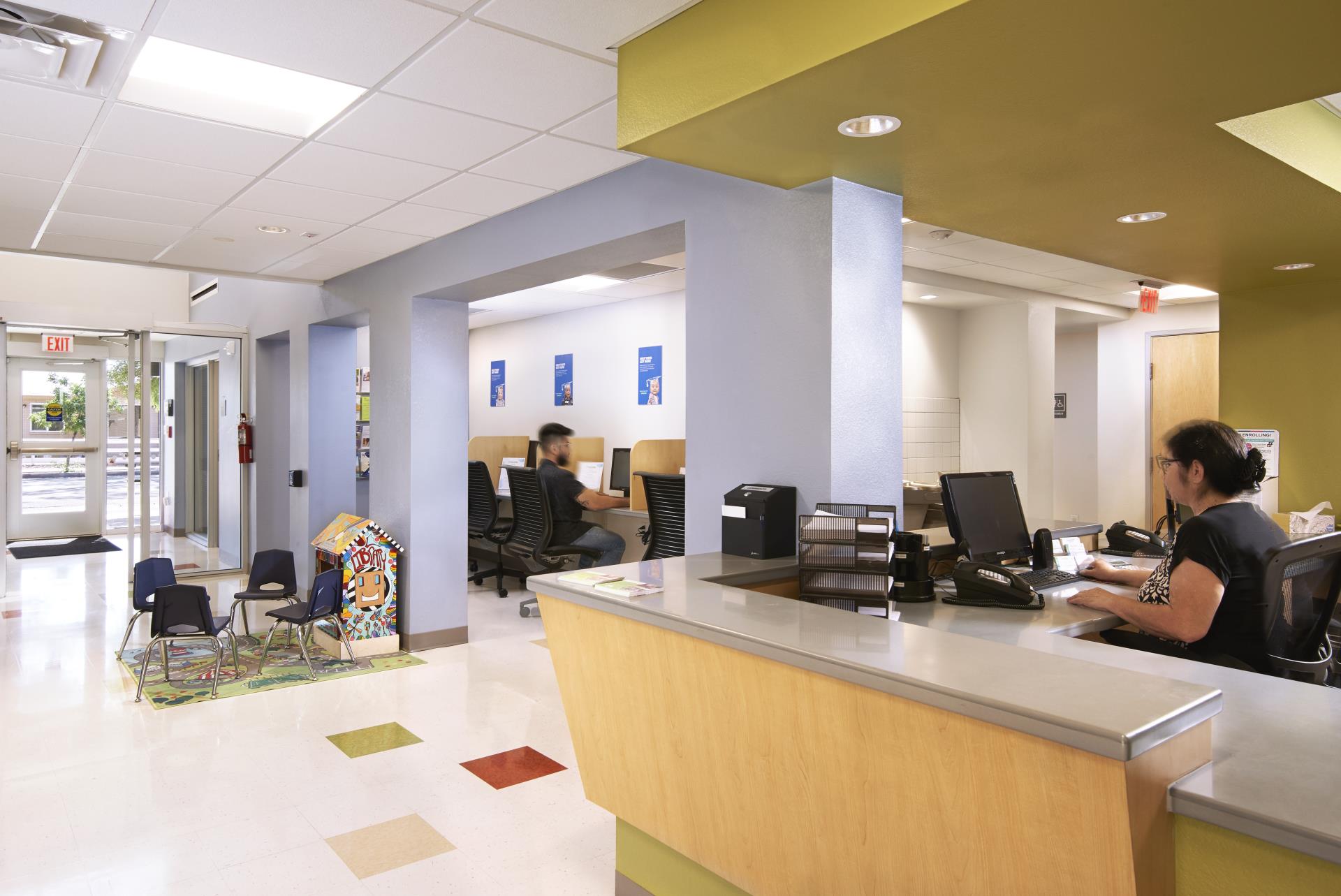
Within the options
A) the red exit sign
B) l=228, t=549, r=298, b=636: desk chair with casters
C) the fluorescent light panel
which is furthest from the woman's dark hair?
the red exit sign

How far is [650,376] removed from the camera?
761 cm

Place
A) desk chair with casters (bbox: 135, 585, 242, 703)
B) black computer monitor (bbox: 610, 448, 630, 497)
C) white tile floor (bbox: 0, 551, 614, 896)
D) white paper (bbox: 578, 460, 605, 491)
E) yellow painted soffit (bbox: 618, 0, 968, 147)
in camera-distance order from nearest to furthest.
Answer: yellow painted soffit (bbox: 618, 0, 968, 147), white tile floor (bbox: 0, 551, 614, 896), desk chair with casters (bbox: 135, 585, 242, 703), black computer monitor (bbox: 610, 448, 630, 497), white paper (bbox: 578, 460, 605, 491)

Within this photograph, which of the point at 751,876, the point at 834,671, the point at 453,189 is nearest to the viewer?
the point at 834,671

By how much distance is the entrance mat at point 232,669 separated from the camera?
4.65 m

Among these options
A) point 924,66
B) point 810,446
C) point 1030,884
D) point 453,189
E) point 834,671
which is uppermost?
point 453,189

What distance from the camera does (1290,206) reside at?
3357 millimetres

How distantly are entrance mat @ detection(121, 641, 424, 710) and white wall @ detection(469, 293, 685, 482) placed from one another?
10.3ft

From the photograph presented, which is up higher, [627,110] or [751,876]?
[627,110]

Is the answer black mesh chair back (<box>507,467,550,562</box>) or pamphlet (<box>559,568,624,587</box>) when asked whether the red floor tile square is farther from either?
black mesh chair back (<box>507,467,550,562</box>)

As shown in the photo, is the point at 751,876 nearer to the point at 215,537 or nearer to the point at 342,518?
the point at 342,518

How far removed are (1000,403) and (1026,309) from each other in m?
0.89

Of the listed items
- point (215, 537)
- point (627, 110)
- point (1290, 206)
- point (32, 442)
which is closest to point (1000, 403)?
point (1290, 206)

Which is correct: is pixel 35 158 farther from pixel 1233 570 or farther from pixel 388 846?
pixel 1233 570

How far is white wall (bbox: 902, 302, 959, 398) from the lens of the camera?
7.81 meters
